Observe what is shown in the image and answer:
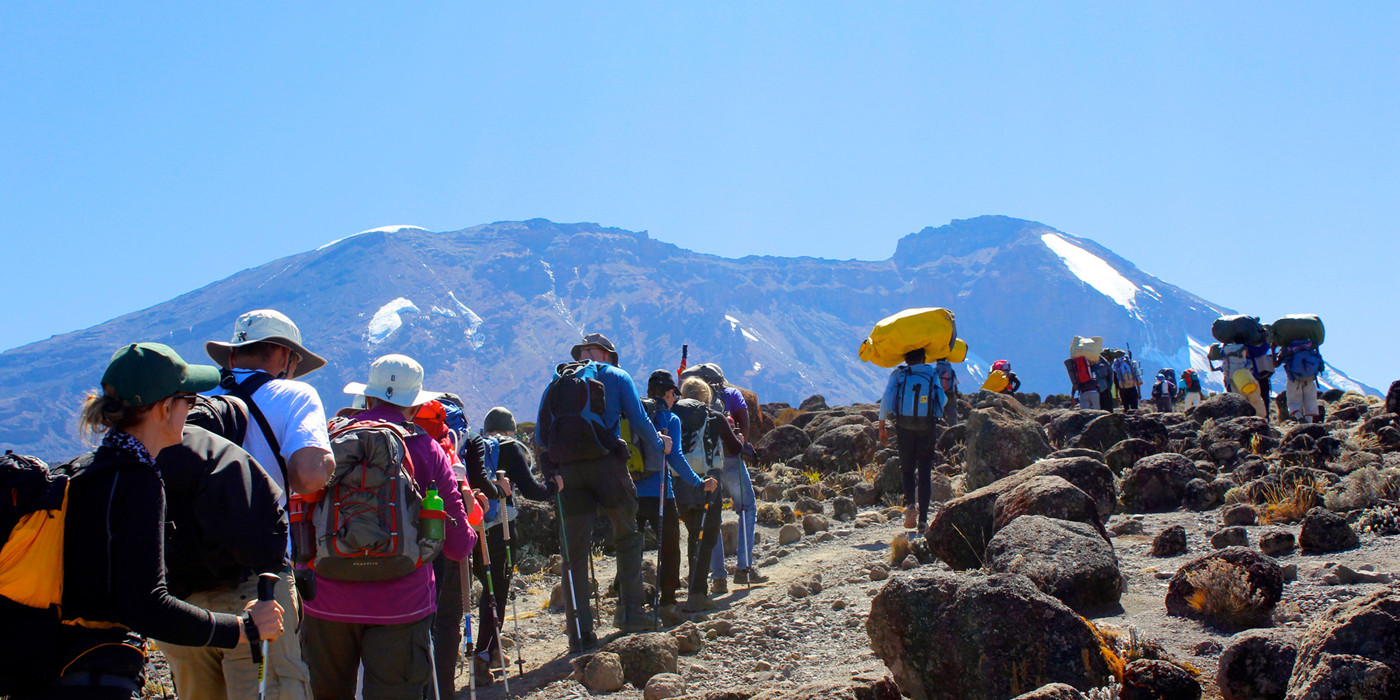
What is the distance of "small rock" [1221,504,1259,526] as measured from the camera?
705cm

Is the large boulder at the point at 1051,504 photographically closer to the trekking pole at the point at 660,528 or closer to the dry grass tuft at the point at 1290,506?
the dry grass tuft at the point at 1290,506

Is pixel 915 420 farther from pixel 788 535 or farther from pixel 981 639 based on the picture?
pixel 981 639

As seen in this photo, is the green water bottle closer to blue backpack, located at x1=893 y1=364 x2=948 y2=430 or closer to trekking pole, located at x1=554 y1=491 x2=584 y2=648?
trekking pole, located at x1=554 y1=491 x2=584 y2=648

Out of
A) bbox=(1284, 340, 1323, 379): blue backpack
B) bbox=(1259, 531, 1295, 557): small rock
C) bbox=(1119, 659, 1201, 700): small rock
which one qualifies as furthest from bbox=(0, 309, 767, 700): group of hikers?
bbox=(1284, 340, 1323, 379): blue backpack

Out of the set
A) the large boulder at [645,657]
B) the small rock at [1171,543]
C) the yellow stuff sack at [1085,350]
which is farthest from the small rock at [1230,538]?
the yellow stuff sack at [1085,350]

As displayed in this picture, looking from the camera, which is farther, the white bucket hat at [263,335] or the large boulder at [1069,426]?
the large boulder at [1069,426]

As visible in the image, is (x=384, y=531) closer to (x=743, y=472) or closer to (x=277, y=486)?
(x=277, y=486)

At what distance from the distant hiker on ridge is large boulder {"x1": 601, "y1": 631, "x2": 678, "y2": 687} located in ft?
11.9

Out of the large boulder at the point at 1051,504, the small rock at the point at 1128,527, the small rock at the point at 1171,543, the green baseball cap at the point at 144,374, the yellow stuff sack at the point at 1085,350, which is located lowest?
the small rock at the point at 1128,527

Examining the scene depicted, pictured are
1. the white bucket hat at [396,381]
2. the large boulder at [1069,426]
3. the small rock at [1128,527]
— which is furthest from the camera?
the large boulder at [1069,426]

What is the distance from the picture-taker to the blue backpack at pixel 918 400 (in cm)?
862

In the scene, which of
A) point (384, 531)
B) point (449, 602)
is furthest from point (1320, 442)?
point (384, 531)

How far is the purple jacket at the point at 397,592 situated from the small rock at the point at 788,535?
6856 millimetres

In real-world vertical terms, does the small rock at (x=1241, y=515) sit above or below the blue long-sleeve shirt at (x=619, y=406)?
below
